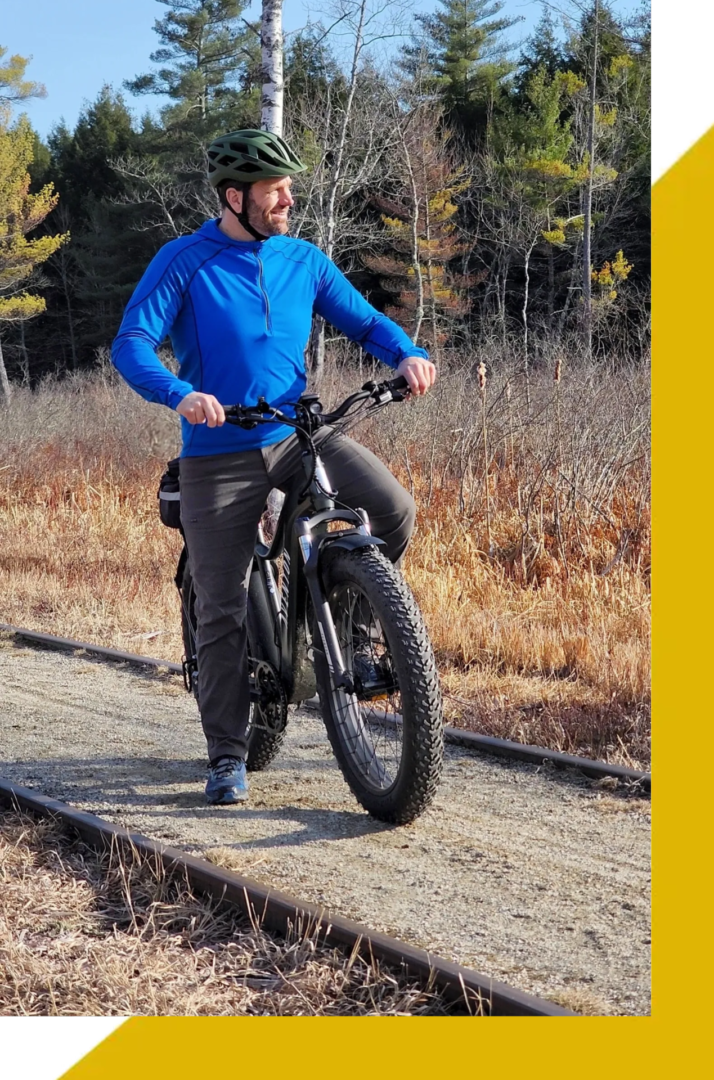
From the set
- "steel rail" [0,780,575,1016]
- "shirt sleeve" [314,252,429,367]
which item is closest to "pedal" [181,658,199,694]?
"steel rail" [0,780,575,1016]

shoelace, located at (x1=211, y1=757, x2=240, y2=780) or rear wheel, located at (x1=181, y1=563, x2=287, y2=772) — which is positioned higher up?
rear wheel, located at (x1=181, y1=563, x2=287, y2=772)

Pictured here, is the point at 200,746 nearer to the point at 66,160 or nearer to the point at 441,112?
the point at 441,112

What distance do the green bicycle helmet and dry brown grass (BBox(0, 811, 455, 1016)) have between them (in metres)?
1.95

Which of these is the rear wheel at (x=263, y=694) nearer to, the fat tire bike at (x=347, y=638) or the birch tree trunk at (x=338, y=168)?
the fat tire bike at (x=347, y=638)

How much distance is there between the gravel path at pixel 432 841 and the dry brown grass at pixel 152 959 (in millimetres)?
241

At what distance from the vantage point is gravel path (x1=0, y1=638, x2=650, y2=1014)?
9.49 ft

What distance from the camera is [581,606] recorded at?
264 inches

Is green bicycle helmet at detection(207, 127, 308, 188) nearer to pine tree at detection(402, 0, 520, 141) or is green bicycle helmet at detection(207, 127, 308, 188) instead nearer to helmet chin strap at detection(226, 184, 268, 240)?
helmet chin strap at detection(226, 184, 268, 240)

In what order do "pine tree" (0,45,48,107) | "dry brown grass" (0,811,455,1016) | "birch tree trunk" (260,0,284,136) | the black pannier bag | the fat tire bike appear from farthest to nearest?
"birch tree trunk" (260,0,284,136), "pine tree" (0,45,48,107), the black pannier bag, the fat tire bike, "dry brown grass" (0,811,455,1016)

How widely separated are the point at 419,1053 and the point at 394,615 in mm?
1328

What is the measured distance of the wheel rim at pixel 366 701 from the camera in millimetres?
3680

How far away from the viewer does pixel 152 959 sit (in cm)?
284

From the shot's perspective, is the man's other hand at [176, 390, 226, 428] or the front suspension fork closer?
the man's other hand at [176, 390, 226, 428]

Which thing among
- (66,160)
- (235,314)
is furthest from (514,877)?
(66,160)
